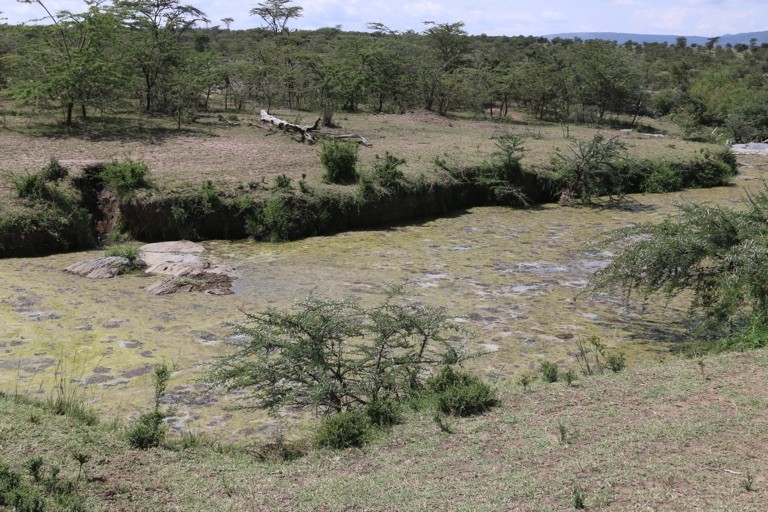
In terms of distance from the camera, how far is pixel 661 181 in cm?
1800

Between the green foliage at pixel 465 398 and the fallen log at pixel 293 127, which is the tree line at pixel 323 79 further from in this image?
the green foliage at pixel 465 398

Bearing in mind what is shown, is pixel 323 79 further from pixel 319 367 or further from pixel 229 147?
pixel 319 367

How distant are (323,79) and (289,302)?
1614 cm

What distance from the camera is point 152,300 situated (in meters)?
9.00

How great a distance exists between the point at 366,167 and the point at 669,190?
843 cm

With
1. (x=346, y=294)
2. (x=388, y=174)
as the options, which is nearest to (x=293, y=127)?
(x=388, y=174)

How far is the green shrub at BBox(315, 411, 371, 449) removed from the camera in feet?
16.3

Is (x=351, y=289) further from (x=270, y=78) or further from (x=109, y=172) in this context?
(x=270, y=78)

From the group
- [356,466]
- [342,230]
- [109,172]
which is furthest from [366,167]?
[356,466]

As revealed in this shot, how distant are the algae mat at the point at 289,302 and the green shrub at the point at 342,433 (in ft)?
3.39

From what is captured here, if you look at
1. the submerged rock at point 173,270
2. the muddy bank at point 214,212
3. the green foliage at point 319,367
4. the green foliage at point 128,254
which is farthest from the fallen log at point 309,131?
the green foliage at point 319,367

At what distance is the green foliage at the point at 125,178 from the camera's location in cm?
1202

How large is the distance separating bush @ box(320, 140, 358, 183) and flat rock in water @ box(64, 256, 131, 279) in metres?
4.80

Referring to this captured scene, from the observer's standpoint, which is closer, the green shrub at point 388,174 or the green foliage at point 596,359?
the green foliage at point 596,359
